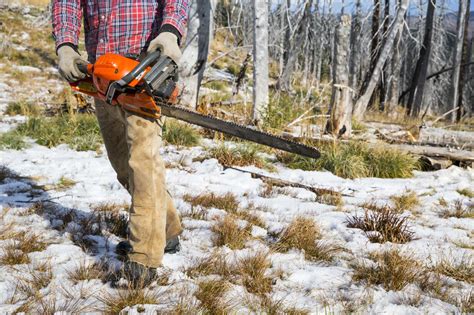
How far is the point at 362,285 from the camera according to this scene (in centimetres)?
254

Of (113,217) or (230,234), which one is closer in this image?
(230,234)

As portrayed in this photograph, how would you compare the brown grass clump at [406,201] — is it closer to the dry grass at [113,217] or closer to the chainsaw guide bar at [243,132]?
the chainsaw guide bar at [243,132]

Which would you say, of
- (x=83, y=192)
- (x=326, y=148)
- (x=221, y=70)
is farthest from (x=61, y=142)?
(x=221, y=70)

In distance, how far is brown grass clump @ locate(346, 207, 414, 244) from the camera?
A: 3322 mm

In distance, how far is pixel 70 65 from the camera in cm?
241

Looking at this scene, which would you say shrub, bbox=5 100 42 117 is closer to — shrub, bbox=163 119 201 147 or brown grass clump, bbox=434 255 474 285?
shrub, bbox=163 119 201 147

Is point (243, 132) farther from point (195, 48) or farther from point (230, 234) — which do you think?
point (195, 48)

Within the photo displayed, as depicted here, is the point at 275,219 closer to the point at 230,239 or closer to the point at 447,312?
the point at 230,239

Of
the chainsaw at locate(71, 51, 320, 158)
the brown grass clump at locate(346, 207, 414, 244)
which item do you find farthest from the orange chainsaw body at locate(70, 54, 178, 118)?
the brown grass clump at locate(346, 207, 414, 244)

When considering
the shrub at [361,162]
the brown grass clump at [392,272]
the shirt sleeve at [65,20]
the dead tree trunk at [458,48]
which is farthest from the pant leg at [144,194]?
the dead tree trunk at [458,48]

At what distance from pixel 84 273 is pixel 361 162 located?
165 inches

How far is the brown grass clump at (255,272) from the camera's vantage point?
245 centimetres

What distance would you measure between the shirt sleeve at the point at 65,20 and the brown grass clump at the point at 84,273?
4.60ft

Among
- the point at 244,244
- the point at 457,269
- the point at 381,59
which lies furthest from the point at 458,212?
the point at 381,59
